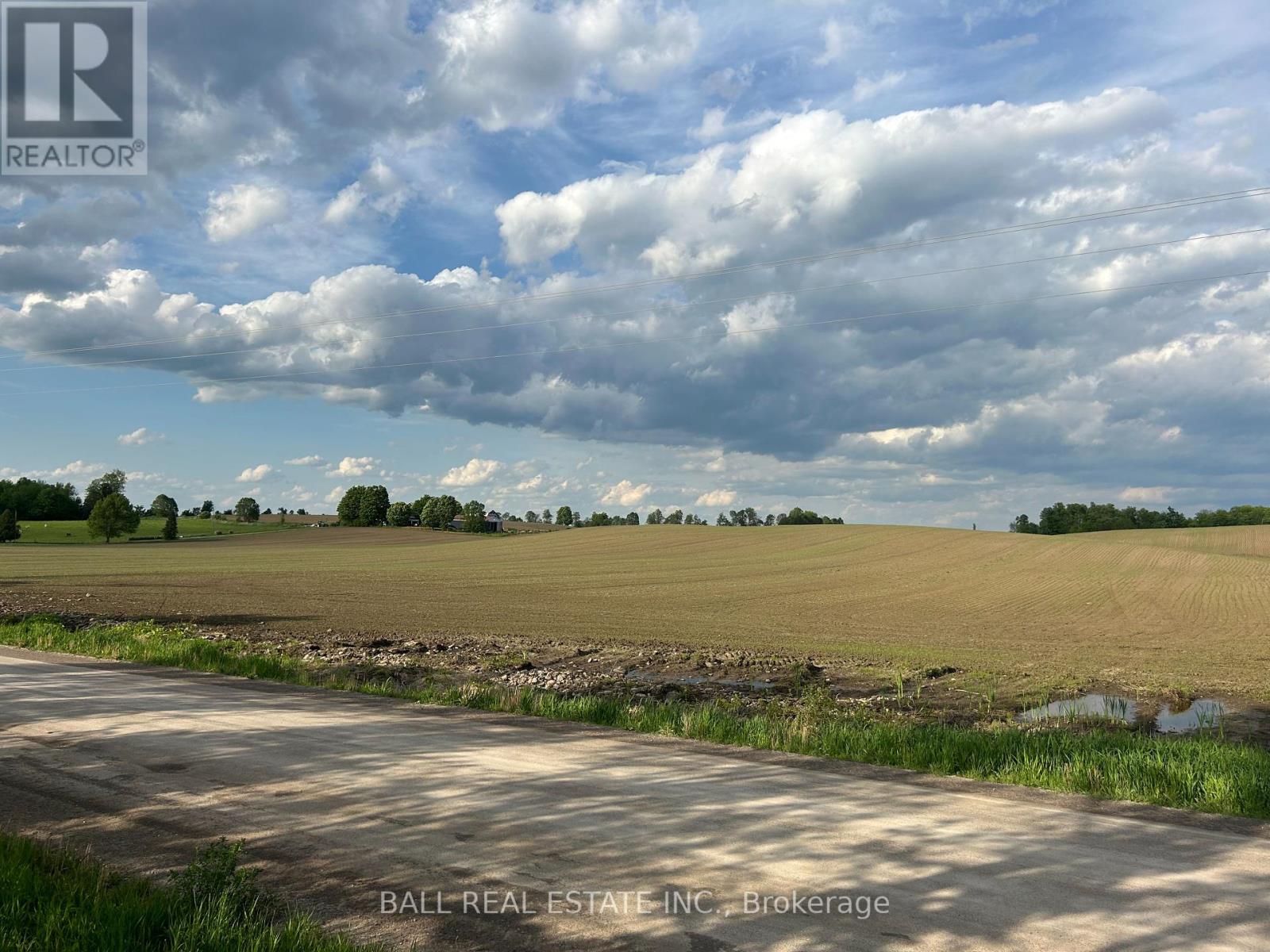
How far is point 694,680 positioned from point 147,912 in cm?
1685

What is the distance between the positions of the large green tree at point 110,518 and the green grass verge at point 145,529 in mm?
1655

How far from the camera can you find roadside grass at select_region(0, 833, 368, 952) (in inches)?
197

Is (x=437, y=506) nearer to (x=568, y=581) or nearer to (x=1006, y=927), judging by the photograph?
(x=568, y=581)

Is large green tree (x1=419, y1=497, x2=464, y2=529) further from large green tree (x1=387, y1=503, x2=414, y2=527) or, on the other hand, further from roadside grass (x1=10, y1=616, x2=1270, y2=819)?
roadside grass (x1=10, y1=616, x2=1270, y2=819)

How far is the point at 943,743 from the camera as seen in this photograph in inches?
425

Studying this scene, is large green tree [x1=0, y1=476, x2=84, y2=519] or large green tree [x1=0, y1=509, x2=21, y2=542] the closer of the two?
large green tree [x1=0, y1=509, x2=21, y2=542]

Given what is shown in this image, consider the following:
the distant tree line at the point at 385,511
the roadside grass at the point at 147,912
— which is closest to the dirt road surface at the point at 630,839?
the roadside grass at the point at 147,912

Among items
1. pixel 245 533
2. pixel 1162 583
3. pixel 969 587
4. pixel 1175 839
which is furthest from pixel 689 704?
pixel 245 533

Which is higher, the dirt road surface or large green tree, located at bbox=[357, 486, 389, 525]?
large green tree, located at bbox=[357, 486, 389, 525]

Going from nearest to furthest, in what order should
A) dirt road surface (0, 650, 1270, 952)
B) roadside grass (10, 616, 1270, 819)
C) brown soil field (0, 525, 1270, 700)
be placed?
dirt road surface (0, 650, 1270, 952)
roadside grass (10, 616, 1270, 819)
brown soil field (0, 525, 1270, 700)

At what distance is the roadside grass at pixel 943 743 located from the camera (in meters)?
8.79

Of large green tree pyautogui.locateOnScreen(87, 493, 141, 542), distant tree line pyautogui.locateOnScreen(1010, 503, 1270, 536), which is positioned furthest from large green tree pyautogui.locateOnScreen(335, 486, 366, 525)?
distant tree line pyautogui.locateOnScreen(1010, 503, 1270, 536)

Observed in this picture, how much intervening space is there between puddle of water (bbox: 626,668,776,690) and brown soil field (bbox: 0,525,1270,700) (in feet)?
15.9

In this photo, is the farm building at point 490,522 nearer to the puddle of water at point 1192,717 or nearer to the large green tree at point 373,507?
the large green tree at point 373,507
